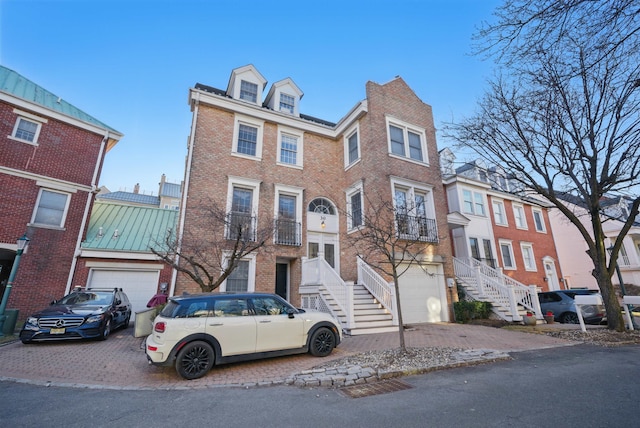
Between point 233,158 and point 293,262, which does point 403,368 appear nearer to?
point 293,262

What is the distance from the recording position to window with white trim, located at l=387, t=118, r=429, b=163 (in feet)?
47.4

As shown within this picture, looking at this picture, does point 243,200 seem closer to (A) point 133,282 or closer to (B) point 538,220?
(A) point 133,282

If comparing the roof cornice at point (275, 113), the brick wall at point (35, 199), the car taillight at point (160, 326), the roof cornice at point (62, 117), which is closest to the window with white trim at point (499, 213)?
the roof cornice at point (275, 113)

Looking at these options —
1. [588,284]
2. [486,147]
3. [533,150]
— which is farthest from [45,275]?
[588,284]

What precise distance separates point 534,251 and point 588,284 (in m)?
6.84

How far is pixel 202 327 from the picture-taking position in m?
5.53

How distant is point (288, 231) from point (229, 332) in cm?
788

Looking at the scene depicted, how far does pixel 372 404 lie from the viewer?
403 centimetres

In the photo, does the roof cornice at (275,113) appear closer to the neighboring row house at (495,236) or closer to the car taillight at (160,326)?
the neighboring row house at (495,236)

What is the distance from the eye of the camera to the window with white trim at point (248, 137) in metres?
13.9

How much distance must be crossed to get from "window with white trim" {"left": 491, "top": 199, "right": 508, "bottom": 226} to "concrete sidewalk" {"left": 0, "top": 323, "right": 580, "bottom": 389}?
13.2 meters

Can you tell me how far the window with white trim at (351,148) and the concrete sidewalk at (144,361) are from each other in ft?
29.3

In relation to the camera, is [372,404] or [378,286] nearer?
[372,404]

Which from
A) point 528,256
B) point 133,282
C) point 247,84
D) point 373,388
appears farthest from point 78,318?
point 528,256
